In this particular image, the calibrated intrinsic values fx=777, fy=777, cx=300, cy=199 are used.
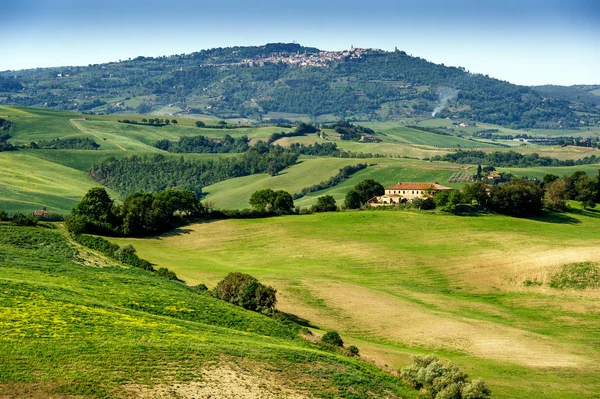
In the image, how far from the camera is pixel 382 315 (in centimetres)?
7600

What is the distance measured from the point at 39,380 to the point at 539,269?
6877 centimetres

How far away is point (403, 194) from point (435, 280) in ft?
225

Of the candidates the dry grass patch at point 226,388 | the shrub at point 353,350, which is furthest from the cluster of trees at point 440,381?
the dry grass patch at point 226,388

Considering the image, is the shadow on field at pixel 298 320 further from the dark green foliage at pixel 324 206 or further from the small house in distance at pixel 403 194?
the small house in distance at pixel 403 194

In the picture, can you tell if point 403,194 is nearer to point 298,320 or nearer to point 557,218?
point 557,218

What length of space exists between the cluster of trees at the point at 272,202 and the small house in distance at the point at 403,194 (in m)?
20.7

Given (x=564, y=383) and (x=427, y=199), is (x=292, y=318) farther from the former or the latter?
(x=427, y=199)

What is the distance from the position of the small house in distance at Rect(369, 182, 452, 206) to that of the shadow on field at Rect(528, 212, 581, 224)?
2136cm

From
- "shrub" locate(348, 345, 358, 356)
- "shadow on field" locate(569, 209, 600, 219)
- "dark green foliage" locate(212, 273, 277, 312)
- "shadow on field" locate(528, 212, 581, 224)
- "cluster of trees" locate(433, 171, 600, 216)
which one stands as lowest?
"shrub" locate(348, 345, 358, 356)

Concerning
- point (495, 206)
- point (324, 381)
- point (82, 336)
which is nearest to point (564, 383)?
point (324, 381)

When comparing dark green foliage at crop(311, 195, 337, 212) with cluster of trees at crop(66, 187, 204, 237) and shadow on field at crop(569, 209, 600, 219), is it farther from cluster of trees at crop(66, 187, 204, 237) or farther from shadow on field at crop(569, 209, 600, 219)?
shadow on field at crop(569, 209, 600, 219)

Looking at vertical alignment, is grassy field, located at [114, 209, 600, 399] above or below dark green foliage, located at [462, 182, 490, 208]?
below

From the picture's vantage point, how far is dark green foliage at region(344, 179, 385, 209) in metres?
148

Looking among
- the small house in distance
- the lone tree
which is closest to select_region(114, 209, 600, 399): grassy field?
the lone tree
